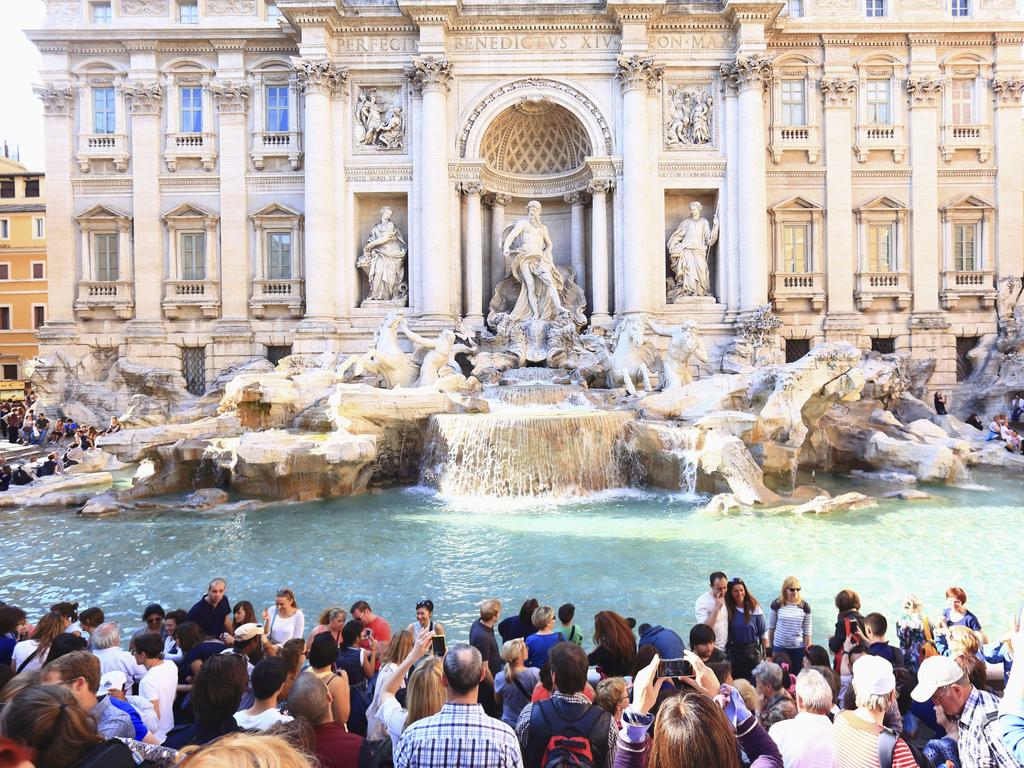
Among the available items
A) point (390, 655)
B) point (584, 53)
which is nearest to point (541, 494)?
point (390, 655)

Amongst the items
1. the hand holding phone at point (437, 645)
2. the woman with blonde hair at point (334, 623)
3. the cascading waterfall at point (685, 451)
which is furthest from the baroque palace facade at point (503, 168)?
the hand holding phone at point (437, 645)

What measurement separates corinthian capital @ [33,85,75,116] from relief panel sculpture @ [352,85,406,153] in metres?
8.49

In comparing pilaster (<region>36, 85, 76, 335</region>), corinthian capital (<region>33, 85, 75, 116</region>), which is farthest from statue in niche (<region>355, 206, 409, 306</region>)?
corinthian capital (<region>33, 85, 75, 116</region>)

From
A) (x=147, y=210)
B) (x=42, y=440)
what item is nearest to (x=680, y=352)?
(x=147, y=210)

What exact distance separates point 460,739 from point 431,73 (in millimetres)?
17999

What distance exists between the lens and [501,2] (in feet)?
57.0

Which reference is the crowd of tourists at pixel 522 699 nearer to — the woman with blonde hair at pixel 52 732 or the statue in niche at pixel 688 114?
the woman with blonde hair at pixel 52 732

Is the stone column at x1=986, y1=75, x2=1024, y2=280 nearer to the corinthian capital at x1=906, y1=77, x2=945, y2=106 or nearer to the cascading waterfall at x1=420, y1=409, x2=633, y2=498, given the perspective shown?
the corinthian capital at x1=906, y1=77, x2=945, y2=106

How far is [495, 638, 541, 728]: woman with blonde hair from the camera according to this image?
10.6 feet

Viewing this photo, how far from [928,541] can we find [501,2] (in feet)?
54.1

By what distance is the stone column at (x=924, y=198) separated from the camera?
18.4 metres

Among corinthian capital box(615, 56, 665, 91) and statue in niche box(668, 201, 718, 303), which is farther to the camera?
statue in niche box(668, 201, 718, 303)

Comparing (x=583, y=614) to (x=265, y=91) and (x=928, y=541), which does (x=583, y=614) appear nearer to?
(x=928, y=541)

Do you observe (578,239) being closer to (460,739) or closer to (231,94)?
(231,94)
